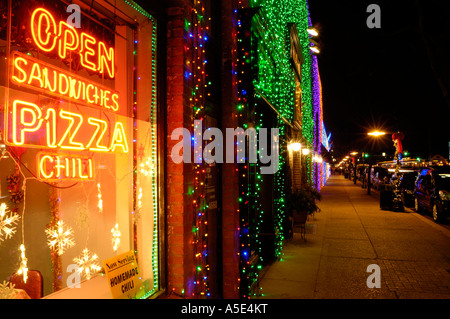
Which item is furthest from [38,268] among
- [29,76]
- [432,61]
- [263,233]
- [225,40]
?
[432,61]

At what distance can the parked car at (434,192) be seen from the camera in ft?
38.5

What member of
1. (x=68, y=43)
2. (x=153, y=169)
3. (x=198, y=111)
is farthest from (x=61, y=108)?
(x=198, y=111)

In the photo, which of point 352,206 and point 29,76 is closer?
point 29,76

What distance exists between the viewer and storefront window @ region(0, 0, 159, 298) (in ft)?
7.64

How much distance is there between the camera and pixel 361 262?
7082 mm

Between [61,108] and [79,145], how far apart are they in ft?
1.02

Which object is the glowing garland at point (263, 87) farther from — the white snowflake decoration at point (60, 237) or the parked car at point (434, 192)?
the parked car at point (434, 192)

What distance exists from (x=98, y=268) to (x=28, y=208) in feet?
3.97

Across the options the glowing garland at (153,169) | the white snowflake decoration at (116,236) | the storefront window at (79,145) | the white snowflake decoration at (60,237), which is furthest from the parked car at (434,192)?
the white snowflake decoration at (60,237)

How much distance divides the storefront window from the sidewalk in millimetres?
2937

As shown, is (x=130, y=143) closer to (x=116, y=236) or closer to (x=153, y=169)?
(x=153, y=169)

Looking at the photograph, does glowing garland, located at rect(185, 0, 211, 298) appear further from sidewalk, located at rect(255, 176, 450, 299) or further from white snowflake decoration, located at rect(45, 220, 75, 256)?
sidewalk, located at rect(255, 176, 450, 299)

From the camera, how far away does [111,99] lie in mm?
3021

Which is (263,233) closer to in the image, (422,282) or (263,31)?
(422,282)
